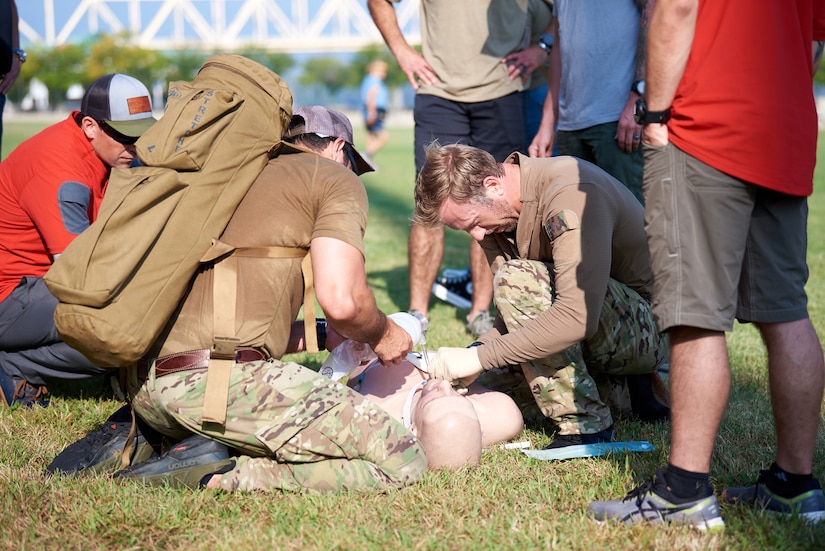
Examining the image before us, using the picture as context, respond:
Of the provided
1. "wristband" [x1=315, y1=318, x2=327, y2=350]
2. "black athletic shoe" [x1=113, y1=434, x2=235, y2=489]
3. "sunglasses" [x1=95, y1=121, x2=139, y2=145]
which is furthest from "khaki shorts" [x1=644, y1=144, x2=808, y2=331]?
"sunglasses" [x1=95, y1=121, x2=139, y2=145]

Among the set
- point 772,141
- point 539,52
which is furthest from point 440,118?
point 772,141

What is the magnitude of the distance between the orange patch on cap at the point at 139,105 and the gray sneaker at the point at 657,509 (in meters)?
2.71

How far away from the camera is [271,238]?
2.89 metres

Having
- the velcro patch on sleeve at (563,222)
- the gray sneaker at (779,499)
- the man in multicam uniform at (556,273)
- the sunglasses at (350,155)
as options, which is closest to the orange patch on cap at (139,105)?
the sunglasses at (350,155)

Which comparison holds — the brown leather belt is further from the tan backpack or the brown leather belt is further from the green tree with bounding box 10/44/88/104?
the green tree with bounding box 10/44/88/104

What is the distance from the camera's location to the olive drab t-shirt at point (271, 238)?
2865 millimetres

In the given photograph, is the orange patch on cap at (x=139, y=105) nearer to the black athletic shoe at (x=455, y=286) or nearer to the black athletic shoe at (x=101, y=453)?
the black athletic shoe at (x=101, y=453)

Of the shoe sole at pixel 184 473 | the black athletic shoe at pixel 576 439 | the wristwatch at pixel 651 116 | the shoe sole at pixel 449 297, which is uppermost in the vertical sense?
the wristwatch at pixel 651 116

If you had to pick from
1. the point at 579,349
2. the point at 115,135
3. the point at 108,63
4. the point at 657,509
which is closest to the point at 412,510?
the point at 657,509

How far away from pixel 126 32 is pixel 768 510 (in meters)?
91.1

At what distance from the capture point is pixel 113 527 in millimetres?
2652

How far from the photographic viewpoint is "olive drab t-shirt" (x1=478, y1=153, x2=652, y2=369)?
3145 millimetres

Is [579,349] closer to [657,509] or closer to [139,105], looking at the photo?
[657,509]

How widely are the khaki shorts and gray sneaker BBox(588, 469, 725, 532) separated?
507mm
